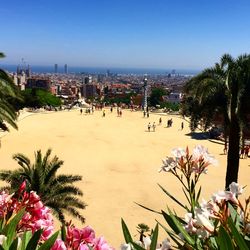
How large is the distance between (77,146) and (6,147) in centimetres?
440

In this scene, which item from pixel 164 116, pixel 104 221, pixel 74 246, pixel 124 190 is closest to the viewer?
pixel 74 246

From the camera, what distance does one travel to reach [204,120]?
10.2m

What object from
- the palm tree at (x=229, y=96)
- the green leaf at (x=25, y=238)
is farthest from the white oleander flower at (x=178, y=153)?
the palm tree at (x=229, y=96)

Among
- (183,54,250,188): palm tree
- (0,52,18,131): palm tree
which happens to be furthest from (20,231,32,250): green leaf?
(0,52,18,131): palm tree

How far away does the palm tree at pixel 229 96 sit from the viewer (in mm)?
9336

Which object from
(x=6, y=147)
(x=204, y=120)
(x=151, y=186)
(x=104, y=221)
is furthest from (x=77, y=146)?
(x=204, y=120)

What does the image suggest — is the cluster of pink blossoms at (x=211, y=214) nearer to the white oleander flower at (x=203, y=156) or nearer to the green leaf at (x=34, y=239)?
the white oleander flower at (x=203, y=156)

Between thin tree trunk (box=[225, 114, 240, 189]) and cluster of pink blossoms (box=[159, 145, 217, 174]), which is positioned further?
thin tree trunk (box=[225, 114, 240, 189])

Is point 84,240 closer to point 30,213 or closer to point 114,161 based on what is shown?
point 30,213

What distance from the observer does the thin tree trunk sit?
30.9 feet

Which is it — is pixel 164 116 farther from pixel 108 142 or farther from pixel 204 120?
pixel 204 120

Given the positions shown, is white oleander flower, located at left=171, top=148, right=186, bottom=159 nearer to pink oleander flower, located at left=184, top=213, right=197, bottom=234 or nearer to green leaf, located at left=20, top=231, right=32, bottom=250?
pink oleander flower, located at left=184, top=213, right=197, bottom=234

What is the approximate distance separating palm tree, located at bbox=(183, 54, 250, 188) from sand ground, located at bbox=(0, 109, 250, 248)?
10.7 ft

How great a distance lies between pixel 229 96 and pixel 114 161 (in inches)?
510
